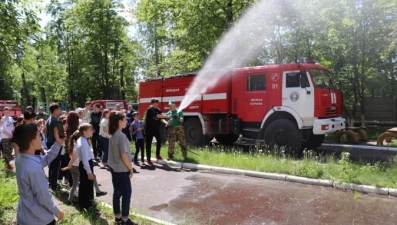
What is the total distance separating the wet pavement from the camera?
5.32 m

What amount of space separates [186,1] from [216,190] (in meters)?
12.3

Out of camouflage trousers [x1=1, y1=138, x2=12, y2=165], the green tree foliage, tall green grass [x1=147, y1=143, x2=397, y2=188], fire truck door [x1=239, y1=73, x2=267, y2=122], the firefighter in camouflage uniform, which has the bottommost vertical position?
tall green grass [x1=147, y1=143, x2=397, y2=188]

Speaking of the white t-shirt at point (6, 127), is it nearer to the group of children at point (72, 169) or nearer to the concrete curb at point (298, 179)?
A: the group of children at point (72, 169)

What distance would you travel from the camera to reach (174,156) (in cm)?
1028

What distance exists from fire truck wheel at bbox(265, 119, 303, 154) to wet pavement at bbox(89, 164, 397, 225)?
2791 mm

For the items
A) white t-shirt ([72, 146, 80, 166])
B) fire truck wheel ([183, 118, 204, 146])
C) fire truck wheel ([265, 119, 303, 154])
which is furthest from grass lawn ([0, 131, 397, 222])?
fire truck wheel ([183, 118, 204, 146])

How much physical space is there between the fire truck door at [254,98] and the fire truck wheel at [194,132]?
1871 mm

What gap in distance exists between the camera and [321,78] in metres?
10.6

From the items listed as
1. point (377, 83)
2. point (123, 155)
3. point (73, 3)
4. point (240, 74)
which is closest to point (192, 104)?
point (240, 74)

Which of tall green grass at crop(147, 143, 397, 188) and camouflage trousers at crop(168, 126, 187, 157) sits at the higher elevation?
camouflage trousers at crop(168, 126, 187, 157)

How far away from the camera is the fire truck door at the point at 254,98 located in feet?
36.6

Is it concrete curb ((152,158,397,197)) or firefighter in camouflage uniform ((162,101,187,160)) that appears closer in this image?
concrete curb ((152,158,397,197))

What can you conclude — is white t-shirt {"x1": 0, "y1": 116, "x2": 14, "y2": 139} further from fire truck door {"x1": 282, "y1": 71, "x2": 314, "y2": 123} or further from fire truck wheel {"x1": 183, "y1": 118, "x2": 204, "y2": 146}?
fire truck door {"x1": 282, "y1": 71, "x2": 314, "y2": 123}

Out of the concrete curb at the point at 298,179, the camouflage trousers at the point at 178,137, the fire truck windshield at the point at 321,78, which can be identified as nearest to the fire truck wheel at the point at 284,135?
the fire truck windshield at the point at 321,78
